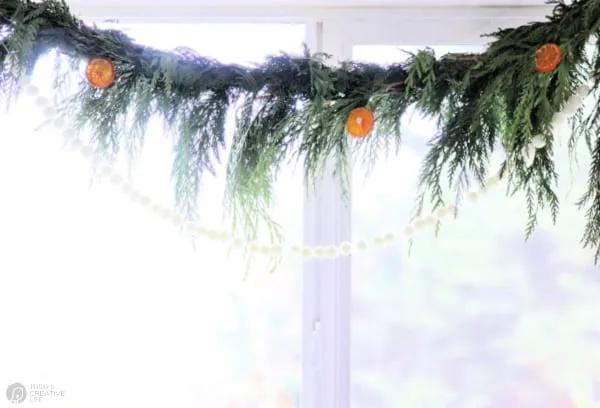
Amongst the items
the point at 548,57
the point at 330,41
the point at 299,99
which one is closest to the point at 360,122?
the point at 299,99

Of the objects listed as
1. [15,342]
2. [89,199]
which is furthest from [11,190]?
[15,342]

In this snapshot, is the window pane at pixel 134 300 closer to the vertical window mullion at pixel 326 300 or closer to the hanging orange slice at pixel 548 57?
the vertical window mullion at pixel 326 300

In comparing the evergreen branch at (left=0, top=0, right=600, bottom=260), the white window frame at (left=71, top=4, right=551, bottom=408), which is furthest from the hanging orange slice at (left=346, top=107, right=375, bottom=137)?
the white window frame at (left=71, top=4, right=551, bottom=408)

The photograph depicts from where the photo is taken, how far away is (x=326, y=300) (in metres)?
1.41

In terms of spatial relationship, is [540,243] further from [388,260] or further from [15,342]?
[15,342]

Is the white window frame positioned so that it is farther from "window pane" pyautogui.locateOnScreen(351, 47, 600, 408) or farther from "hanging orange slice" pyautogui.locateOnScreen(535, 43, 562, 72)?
"hanging orange slice" pyautogui.locateOnScreen(535, 43, 562, 72)

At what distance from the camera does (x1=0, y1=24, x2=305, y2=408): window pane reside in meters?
1.39

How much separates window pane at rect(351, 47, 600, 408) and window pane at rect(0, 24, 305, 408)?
0.72ft

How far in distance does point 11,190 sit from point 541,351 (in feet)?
4.51

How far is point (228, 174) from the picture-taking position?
91cm

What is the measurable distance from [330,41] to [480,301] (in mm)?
748

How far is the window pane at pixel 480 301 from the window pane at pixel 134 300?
Answer: 219 mm

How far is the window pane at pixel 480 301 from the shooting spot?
1.40m

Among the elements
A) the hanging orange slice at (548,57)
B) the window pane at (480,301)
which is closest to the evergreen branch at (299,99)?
the hanging orange slice at (548,57)
